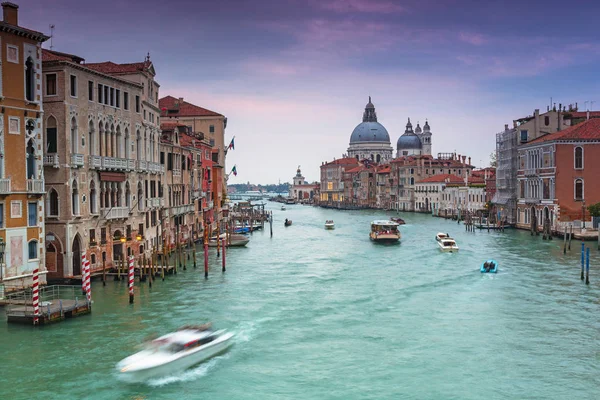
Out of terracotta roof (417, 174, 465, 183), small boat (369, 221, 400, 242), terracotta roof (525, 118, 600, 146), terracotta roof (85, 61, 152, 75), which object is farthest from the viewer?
terracotta roof (417, 174, 465, 183)

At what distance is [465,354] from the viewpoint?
53.1 ft

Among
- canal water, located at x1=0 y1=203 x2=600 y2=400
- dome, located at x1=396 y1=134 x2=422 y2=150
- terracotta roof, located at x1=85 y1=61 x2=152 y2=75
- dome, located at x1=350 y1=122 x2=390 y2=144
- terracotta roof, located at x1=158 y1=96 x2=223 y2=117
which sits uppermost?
dome, located at x1=350 y1=122 x2=390 y2=144

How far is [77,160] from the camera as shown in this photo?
2294 cm

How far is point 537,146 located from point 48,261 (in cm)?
3439

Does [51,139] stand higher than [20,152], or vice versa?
[51,139]

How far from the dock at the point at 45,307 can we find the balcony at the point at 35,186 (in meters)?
2.94

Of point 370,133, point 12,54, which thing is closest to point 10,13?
point 12,54

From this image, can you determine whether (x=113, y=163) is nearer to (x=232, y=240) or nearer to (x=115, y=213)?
(x=115, y=213)

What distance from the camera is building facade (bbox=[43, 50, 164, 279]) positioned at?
73.8 ft

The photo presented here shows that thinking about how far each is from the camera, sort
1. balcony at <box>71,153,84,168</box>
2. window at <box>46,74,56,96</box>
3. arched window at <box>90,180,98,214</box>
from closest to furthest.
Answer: window at <box>46,74,56,96</box>
balcony at <box>71,153,84,168</box>
arched window at <box>90,180,98,214</box>

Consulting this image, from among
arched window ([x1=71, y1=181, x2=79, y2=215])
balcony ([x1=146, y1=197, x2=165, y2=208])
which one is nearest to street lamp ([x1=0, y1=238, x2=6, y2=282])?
arched window ([x1=71, y1=181, x2=79, y2=215])

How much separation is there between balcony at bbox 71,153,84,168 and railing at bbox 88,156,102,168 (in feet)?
2.17

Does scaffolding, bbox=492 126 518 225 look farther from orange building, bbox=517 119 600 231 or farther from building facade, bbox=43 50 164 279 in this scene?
building facade, bbox=43 50 164 279

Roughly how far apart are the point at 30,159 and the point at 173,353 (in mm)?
9362
